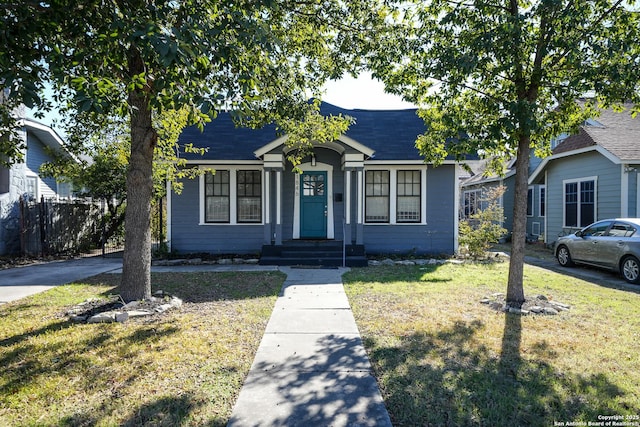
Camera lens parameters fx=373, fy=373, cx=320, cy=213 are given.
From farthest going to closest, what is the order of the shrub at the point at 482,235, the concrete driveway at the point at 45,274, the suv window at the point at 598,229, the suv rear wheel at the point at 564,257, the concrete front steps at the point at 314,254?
the shrub at the point at 482,235, the suv rear wheel at the point at 564,257, the concrete front steps at the point at 314,254, the suv window at the point at 598,229, the concrete driveway at the point at 45,274

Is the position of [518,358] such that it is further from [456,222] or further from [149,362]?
[456,222]

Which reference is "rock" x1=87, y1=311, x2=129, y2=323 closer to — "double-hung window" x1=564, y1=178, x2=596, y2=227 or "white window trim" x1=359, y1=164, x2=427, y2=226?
"white window trim" x1=359, y1=164, x2=427, y2=226

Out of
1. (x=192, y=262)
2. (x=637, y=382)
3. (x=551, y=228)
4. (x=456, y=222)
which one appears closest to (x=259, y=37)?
(x=637, y=382)

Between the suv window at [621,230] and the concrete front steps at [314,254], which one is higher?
the suv window at [621,230]

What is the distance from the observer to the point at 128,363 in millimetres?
3992

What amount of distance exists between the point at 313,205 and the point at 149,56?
848 centimetres

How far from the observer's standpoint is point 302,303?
6.52 meters

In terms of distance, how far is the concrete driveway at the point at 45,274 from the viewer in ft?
24.8

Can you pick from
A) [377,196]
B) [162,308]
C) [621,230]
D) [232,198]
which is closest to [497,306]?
[621,230]

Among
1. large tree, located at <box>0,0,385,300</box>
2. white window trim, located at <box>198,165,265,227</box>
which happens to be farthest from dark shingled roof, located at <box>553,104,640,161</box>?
white window trim, located at <box>198,165,265,227</box>

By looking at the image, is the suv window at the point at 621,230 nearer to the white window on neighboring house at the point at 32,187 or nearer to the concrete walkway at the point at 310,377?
the concrete walkway at the point at 310,377

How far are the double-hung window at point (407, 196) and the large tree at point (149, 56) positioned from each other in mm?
5555

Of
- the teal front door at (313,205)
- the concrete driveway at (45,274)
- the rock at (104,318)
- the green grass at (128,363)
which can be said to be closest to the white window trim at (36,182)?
the concrete driveway at (45,274)

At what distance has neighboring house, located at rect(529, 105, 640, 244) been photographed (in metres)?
11.7
